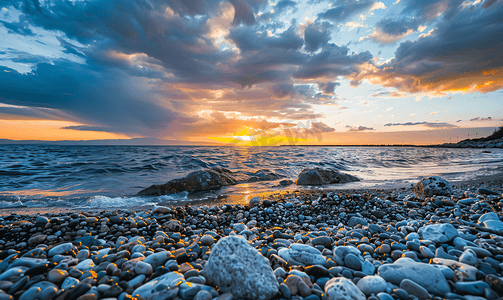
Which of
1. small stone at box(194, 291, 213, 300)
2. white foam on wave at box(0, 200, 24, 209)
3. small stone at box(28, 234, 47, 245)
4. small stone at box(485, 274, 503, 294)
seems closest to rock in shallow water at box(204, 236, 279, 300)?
small stone at box(194, 291, 213, 300)

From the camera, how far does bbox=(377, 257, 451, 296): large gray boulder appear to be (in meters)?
1.69

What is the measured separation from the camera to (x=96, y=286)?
1.76 meters

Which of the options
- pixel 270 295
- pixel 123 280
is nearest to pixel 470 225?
pixel 270 295

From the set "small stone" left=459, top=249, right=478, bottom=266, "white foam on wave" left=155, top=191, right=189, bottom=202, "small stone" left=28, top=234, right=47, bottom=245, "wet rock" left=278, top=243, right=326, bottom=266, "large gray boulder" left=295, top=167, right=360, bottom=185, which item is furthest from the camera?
"large gray boulder" left=295, top=167, right=360, bottom=185

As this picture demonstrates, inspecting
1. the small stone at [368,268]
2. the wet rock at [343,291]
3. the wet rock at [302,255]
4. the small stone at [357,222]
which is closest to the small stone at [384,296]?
the wet rock at [343,291]

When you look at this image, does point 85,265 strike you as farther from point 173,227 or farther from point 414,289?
point 414,289

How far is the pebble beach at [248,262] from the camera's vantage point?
64.6 inches

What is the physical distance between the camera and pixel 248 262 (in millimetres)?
1788

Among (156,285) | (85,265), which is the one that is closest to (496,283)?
(156,285)

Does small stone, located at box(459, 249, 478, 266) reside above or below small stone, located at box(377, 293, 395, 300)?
above

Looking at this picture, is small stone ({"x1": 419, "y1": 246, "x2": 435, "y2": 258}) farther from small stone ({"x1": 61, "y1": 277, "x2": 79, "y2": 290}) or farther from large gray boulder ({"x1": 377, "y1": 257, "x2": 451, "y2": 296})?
small stone ({"x1": 61, "y1": 277, "x2": 79, "y2": 290})

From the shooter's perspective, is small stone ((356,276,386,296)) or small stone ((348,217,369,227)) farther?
small stone ((348,217,369,227))

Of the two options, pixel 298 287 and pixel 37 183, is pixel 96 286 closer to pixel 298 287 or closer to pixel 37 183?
pixel 298 287

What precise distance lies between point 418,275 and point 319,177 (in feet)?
23.8
